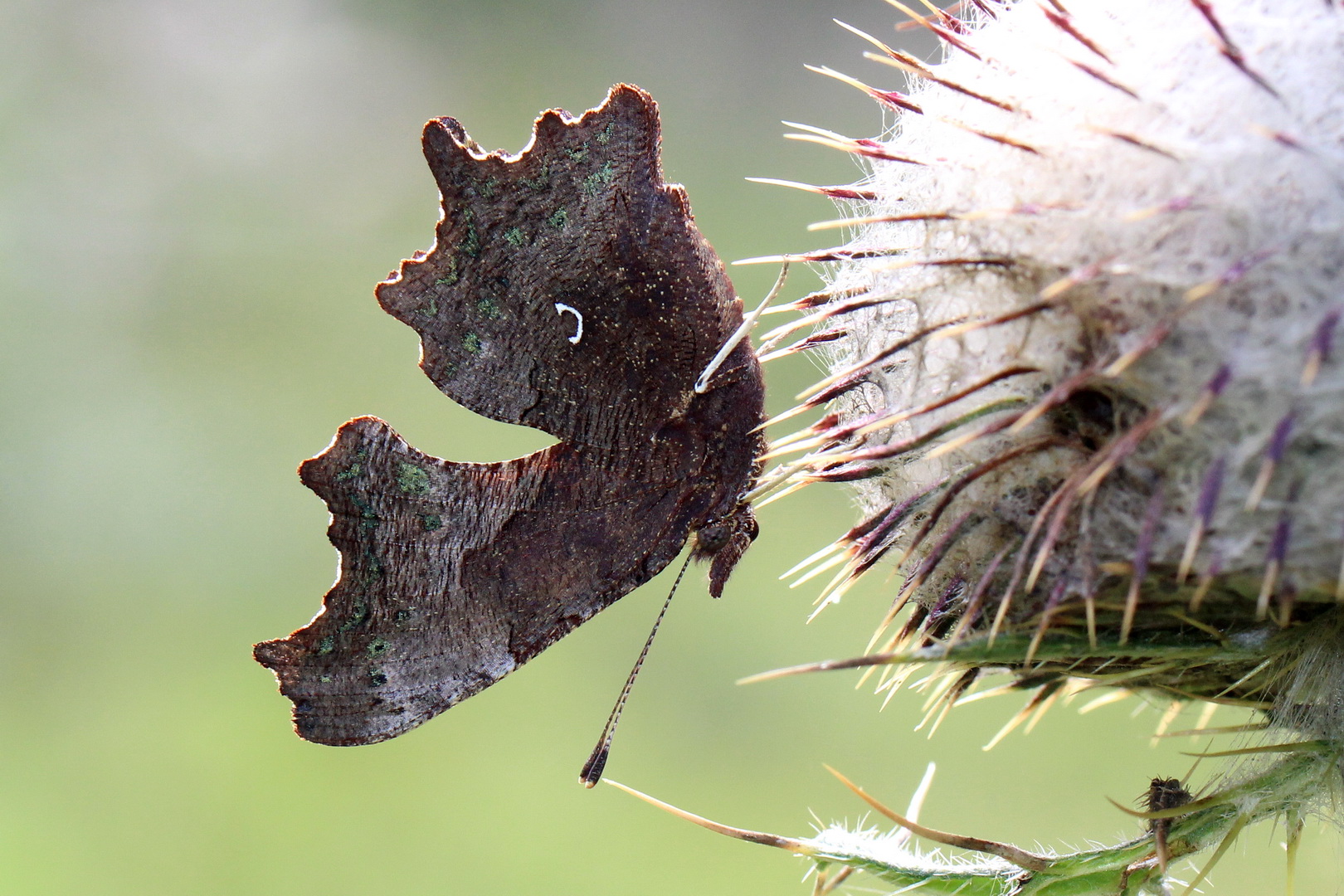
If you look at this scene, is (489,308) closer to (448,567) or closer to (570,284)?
(570,284)

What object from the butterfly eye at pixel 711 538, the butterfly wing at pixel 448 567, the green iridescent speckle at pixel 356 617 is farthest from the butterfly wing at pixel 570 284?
the green iridescent speckle at pixel 356 617

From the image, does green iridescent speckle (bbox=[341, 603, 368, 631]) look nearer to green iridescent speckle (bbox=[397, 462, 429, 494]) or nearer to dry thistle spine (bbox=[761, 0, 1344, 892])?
green iridescent speckle (bbox=[397, 462, 429, 494])

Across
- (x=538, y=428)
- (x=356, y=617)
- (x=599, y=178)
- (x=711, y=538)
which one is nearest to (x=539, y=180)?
(x=599, y=178)

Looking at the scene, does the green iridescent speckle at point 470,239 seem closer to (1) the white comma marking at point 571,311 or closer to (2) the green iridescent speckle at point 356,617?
(1) the white comma marking at point 571,311

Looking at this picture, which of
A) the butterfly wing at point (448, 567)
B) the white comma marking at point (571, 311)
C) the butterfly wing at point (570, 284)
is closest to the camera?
the butterfly wing at point (570, 284)

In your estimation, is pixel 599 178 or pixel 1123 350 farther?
pixel 599 178

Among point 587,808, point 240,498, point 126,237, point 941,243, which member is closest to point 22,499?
point 240,498

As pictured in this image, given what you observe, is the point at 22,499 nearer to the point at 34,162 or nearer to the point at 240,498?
the point at 240,498
